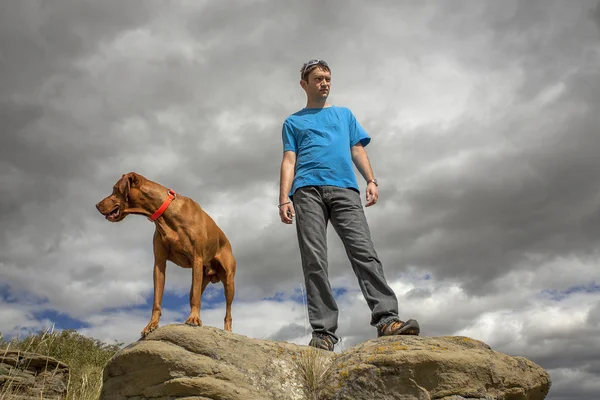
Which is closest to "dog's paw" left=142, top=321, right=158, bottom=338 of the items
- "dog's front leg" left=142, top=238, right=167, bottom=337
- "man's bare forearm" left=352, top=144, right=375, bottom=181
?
"dog's front leg" left=142, top=238, right=167, bottom=337

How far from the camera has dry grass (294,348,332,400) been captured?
14.3ft

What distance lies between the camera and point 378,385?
4.09m

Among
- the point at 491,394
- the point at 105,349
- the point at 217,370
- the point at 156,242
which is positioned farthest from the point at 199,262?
the point at 105,349

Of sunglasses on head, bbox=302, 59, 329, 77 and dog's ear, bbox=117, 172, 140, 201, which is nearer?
dog's ear, bbox=117, 172, 140, 201

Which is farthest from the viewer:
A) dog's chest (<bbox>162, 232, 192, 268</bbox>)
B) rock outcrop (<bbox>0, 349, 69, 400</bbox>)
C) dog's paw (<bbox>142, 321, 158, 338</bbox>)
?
rock outcrop (<bbox>0, 349, 69, 400</bbox>)

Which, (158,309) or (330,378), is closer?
(330,378)

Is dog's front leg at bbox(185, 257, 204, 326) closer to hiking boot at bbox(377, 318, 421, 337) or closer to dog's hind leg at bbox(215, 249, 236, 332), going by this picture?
dog's hind leg at bbox(215, 249, 236, 332)

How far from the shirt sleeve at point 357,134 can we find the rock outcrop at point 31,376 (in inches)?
235

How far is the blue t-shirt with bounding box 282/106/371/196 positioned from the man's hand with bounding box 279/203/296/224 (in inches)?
7.4

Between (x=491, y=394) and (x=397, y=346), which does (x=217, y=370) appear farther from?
(x=491, y=394)

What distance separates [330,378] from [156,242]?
238cm

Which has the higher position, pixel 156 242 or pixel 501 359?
pixel 156 242

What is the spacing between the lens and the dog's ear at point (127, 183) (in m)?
5.52

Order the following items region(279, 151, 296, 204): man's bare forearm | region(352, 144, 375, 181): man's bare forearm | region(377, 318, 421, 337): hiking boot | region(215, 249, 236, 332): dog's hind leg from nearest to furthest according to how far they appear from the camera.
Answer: region(377, 318, 421, 337): hiking boot, region(279, 151, 296, 204): man's bare forearm, region(352, 144, 375, 181): man's bare forearm, region(215, 249, 236, 332): dog's hind leg
